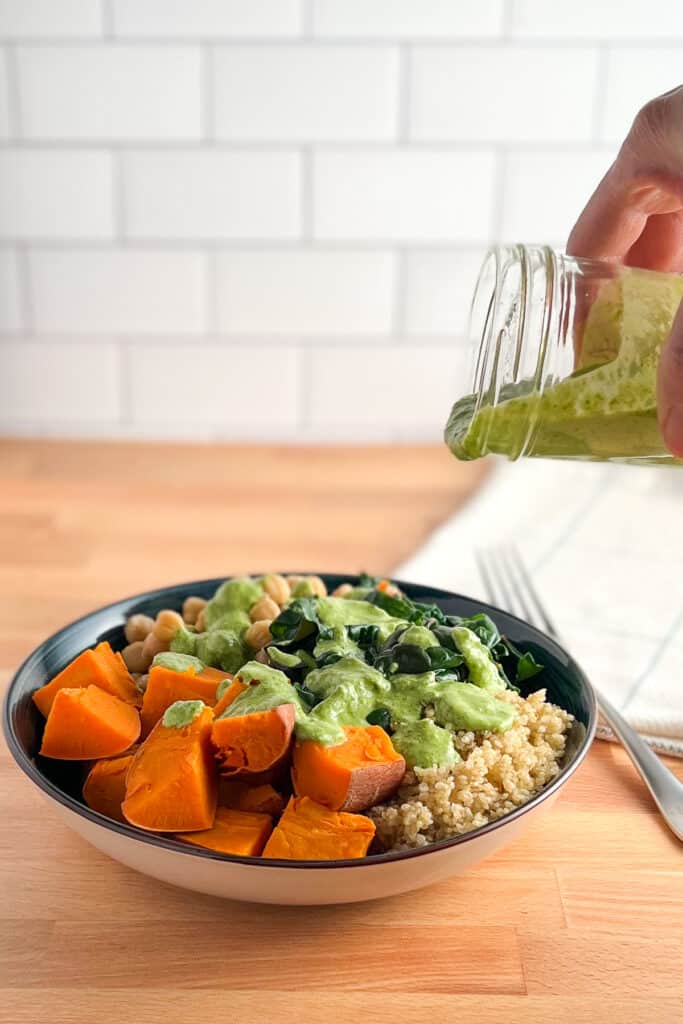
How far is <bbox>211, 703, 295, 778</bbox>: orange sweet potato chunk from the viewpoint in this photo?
0.68 meters

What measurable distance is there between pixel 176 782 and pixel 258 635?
0.21m

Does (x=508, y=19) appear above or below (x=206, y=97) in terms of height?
above

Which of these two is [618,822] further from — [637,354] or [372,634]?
[637,354]

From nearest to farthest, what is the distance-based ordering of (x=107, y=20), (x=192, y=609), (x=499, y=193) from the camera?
(x=192, y=609)
(x=107, y=20)
(x=499, y=193)

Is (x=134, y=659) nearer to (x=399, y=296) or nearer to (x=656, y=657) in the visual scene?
(x=656, y=657)

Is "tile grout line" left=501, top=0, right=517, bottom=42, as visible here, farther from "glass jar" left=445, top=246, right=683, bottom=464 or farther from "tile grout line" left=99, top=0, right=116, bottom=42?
"glass jar" left=445, top=246, right=683, bottom=464

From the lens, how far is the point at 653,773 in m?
0.87

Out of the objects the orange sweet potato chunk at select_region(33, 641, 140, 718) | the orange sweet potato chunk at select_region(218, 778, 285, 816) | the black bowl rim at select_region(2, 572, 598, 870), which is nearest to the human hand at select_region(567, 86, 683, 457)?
the black bowl rim at select_region(2, 572, 598, 870)

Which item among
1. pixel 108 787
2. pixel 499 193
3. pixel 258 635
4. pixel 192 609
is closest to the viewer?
pixel 108 787

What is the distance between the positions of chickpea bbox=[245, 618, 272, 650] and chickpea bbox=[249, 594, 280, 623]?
27mm

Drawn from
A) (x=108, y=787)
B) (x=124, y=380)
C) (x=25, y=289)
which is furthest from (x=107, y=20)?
(x=108, y=787)

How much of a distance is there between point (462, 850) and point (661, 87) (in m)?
1.36

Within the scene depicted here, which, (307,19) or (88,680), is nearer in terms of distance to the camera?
(88,680)

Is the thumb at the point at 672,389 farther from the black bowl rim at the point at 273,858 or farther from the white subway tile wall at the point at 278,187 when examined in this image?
the white subway tile wall at the point at 278,187
